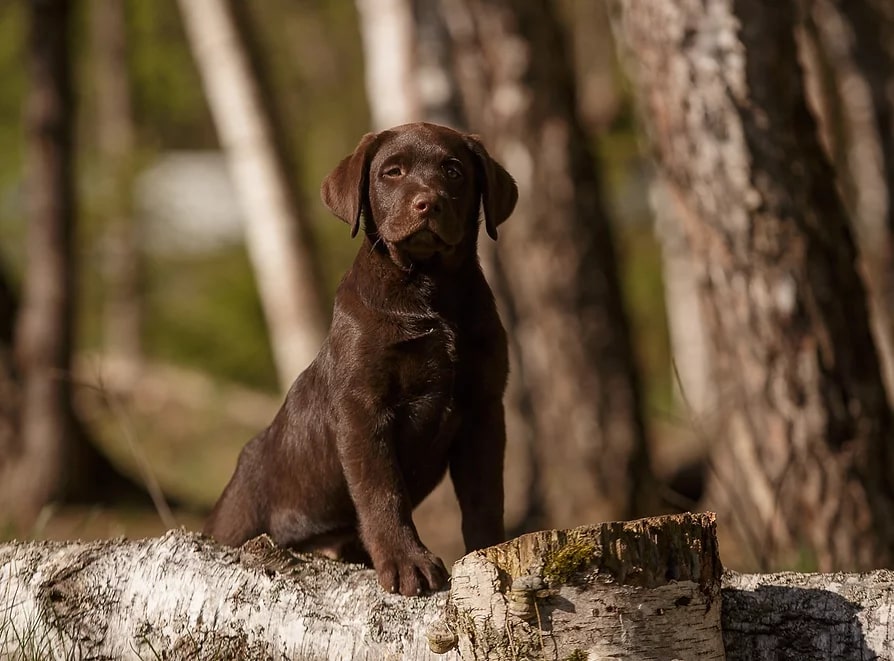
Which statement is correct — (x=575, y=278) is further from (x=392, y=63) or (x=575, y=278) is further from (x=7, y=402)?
(x=7, y=402)

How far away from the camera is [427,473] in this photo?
4.02 m

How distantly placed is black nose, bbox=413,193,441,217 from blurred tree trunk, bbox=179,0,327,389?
6.21 metres

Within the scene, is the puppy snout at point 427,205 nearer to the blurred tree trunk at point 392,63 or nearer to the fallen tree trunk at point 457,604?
the fallen tree trunk at point 457,604

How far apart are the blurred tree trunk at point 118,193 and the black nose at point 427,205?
15.0 m

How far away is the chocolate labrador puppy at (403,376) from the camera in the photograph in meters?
3.73

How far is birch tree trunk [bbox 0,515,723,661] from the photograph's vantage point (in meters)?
3.12

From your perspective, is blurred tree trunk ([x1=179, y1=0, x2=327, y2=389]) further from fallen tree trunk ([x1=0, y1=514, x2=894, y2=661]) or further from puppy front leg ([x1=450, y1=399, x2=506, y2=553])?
fallen tree trunk ([x1=0, y1=514, x2=894, y2=661])

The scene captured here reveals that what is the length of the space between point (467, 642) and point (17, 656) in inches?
57.3

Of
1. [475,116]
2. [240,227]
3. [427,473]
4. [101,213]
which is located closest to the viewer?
[427,473]

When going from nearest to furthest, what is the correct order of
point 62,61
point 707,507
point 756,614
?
point 756,614, point 707,507, point 62,61

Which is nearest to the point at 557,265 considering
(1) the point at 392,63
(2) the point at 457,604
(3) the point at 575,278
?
(3) the point at 575,278

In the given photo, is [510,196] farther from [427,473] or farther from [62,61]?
[62,61]

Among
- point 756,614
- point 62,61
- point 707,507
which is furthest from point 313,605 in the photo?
point 62,61

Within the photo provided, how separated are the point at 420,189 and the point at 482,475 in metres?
0.95
